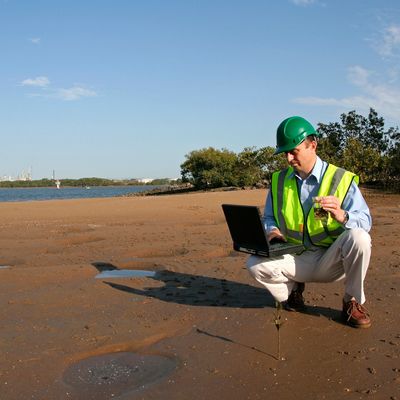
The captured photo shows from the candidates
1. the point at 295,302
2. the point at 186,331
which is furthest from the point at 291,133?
the point at 186,331

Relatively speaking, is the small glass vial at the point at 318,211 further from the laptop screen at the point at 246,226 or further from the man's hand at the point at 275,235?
the laptop screen at the point at 246,226

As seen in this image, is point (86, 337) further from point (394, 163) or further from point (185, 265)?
point (394, 163)

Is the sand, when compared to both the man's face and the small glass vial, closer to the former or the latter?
the small glass vial

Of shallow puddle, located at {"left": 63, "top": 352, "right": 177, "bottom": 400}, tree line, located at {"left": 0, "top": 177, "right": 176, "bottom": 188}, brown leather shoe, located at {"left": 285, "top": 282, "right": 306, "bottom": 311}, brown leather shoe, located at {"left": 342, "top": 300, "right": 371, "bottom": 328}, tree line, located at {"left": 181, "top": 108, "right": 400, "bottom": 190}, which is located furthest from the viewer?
tree line, located at {"left": 0, "top": 177, "right": 176, "bottom": 188}

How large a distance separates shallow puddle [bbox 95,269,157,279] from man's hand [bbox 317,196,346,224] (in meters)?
2.96

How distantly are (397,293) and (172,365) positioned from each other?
9.33ft

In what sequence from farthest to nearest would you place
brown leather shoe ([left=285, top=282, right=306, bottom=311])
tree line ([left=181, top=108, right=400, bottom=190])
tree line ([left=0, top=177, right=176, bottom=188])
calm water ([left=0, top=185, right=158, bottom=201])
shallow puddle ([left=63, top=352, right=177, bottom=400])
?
tree line ([left=0, top=177, right=176, bottom=188]) → calm water ([left=0, top=185, right=158, bottom=201]) → tree line ([left=181, top=108, right=400, bottom=190]) → brown leather shoe ([left=285, top=282, right=306, bottom=311]) → shallow puddle ([left=63, top=352, right=177, bottom=400])

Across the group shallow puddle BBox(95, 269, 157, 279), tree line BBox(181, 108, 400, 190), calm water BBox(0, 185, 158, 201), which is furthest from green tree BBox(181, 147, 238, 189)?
shallow puddle BBox(95, 269, 157, 279)

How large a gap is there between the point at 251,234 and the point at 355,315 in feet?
3.61

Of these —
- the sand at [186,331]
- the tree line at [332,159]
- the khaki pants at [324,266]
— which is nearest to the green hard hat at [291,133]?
the khaki pants at [324,266]

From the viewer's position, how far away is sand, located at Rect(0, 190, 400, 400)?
10.4ft

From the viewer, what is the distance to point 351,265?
14.1 feet

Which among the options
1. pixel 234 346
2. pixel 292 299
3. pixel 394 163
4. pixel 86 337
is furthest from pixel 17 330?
pixel 394 163

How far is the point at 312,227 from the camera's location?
14.7ft
